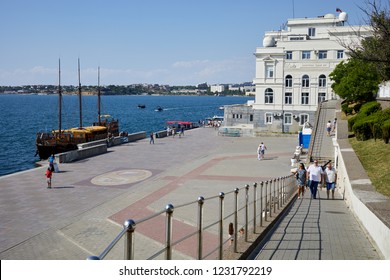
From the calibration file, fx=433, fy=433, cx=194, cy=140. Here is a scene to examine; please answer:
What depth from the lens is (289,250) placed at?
7938 millimetres

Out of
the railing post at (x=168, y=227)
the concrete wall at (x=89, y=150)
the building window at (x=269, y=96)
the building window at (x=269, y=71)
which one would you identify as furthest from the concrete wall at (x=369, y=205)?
the building window at (x=269, y=71)

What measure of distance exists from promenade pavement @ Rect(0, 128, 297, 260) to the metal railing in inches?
23.4

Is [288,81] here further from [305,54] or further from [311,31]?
[311,31]

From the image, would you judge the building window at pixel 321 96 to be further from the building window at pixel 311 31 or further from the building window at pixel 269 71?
the building window at pixel 311 31

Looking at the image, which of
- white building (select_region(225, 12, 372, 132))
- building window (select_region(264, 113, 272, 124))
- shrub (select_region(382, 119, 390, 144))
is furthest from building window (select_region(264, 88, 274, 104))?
shrub (select_region(382, 119, 390, 144))

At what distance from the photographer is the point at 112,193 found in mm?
21016

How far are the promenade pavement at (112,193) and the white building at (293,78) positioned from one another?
518 inches

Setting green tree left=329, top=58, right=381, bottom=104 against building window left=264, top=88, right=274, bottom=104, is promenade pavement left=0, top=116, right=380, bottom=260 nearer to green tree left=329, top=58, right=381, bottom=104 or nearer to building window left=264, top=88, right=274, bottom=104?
green tree left=329, top=58, right=381, bottom=104

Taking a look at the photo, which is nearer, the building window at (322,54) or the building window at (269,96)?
the building window at (322,54)

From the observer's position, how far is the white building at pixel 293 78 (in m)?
50.0

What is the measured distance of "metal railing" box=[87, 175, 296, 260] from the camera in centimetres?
404

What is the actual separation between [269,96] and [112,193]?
114ft

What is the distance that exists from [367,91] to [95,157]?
70.8 ft
